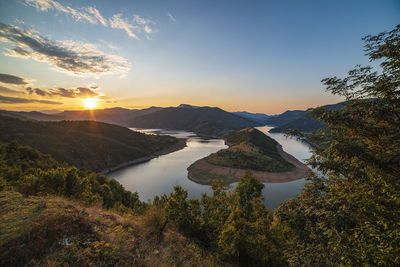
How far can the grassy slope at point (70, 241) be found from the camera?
15.2 feet

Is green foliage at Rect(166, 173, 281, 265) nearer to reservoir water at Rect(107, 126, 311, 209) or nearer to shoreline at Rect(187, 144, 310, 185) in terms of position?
reservoir water at Rect(107, 126, 311, 209)

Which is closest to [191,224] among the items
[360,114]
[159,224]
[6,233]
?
[159,224]

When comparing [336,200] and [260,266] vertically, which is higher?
[336,200]

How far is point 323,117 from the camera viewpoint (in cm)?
687

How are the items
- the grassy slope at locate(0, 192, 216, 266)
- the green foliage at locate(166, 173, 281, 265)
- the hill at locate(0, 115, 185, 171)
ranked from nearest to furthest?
the grassy slope at locate(0, 192, 216, 266) < the green foliage at locate(166, 173, 281, 265) < the hill at locate(0, 115, 185, 171)

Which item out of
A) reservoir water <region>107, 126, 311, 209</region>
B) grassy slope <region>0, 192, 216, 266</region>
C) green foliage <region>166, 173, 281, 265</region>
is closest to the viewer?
grassy slope <region>0, 192, 216, 266</region>

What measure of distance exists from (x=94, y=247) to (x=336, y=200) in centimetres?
969

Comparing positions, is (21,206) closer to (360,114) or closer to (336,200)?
(336,200)

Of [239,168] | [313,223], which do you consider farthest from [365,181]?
[239,168]

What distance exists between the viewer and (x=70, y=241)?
17.5ft

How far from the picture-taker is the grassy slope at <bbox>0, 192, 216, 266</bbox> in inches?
183

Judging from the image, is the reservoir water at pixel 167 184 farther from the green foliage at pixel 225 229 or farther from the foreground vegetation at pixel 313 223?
the foreground vegetation at pixel 313 223

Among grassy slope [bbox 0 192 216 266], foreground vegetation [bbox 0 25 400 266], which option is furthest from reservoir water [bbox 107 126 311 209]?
grassy slope [bbox 0 192 216 266]

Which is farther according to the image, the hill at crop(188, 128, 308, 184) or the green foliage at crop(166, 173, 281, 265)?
the hill at crop(188, 128, 308, 184)
